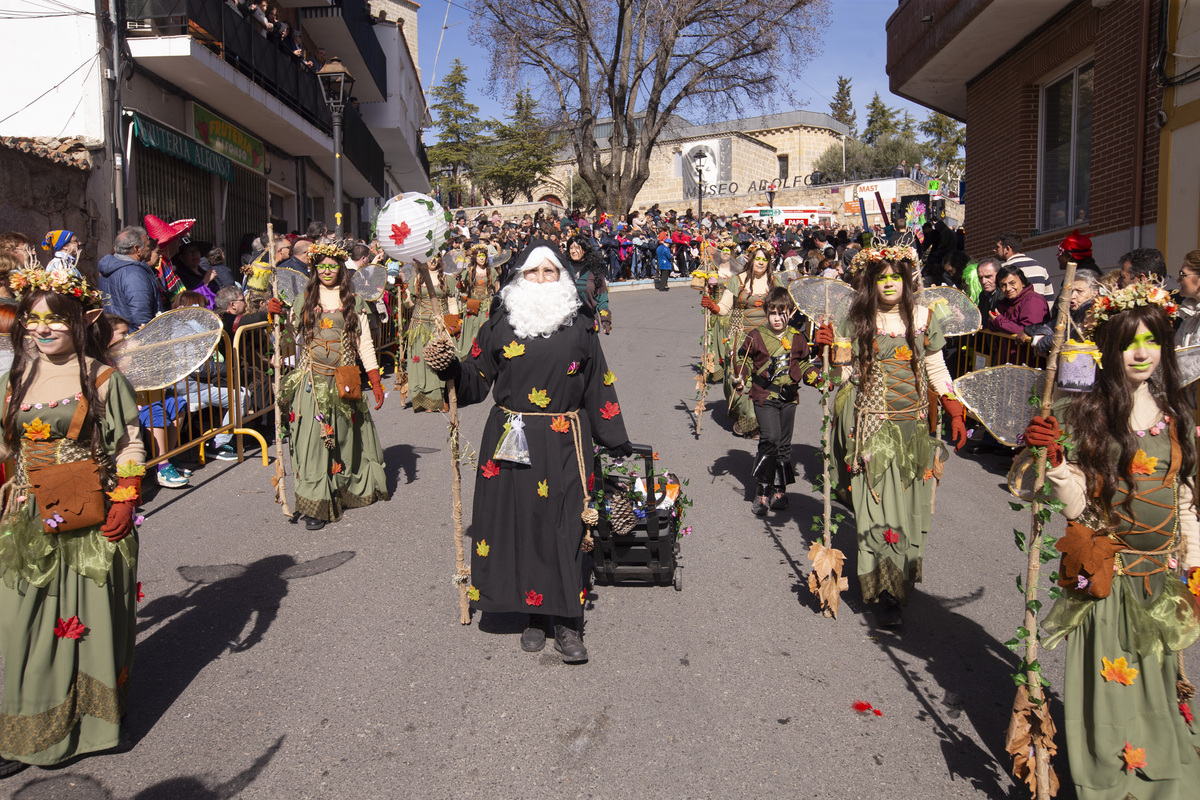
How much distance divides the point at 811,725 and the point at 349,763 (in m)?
1.85

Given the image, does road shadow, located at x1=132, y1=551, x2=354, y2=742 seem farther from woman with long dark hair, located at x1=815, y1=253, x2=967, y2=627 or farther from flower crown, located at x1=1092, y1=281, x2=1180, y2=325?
flower crown, located at x1=1092, y1=281, x2=1180, y2=325

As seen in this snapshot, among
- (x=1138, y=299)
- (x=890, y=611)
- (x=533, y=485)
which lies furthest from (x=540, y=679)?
(x=1138, y=299)

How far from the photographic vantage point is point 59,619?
333 cm

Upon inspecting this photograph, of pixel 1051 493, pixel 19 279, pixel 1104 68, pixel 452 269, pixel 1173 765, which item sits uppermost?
pixel 1104 68

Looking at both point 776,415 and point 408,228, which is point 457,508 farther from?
point 776,415

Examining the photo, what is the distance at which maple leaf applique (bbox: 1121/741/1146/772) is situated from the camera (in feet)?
9.26

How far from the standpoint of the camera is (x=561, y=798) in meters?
3.09

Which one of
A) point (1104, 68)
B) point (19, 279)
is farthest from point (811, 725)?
point (1104, 68)

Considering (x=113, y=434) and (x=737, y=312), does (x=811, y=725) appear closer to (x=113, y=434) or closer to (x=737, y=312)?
(x=113, y=434)

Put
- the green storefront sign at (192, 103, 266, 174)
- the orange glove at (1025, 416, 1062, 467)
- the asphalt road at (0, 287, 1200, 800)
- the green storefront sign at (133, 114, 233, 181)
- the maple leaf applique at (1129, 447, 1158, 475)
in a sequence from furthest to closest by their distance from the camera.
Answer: the green storefront sign at (192, 103, 266, 174)
the green storefront sign at (133, 114, 233, 181)
the asphalt road at (0, 287, 1200, 800)
the maple leaf applique at (1129, 447, 1158, 475)
the orange glove at (1025, 416, 1062, 467)

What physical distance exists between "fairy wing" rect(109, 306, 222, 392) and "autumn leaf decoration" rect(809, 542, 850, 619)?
3.23m

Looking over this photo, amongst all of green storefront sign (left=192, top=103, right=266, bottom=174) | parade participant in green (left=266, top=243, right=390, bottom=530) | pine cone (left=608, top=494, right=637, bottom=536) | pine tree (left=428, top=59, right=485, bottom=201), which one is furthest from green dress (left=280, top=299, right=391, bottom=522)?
pine tree (left=428, top=59, right=485, bottom=201)

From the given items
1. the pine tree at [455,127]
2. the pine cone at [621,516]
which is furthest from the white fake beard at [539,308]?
the pine tree at [455,127]

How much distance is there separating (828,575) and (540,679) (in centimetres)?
161
